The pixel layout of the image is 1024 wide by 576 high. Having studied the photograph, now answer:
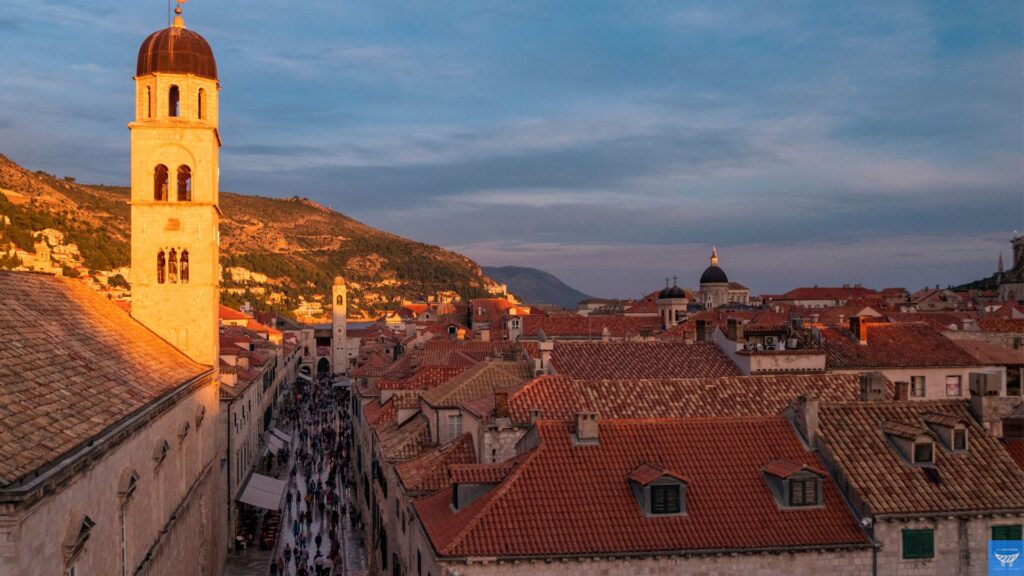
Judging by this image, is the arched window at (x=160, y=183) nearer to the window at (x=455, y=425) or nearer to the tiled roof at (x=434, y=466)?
the window at (x=455, y=425)

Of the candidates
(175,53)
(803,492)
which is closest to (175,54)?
(175,53)

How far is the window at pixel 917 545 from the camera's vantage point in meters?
18.6

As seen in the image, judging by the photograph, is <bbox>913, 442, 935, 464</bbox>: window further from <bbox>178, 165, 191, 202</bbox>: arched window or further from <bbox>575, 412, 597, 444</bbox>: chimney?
<bbox>178, 165, 191, 202</bbox>: arched window

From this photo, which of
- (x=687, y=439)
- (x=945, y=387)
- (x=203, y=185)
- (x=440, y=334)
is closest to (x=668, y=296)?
(x=440, y=334)

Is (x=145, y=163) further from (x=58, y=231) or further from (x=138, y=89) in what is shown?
(x=58, y=231)

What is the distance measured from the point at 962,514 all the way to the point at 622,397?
439 inches

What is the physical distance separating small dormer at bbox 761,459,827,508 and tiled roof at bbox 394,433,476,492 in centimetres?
915

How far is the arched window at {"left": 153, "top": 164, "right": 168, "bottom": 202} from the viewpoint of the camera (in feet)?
109

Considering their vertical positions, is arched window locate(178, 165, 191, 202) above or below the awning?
above

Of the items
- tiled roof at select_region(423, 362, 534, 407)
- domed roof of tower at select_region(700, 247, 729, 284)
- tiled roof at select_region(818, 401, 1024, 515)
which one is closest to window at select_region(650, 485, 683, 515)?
tiled roof at select_region(818, 401, 1024, 515)

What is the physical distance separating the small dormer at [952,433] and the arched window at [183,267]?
25.3 m

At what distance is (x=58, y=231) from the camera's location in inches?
5098

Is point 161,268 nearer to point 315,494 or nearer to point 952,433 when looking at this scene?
point 315,494

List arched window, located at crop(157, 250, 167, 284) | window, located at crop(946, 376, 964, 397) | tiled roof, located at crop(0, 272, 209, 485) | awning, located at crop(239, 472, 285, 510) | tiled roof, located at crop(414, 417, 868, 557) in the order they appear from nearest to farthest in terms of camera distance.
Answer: tiled roof, located at crop(0, 272, 209, 485) → tiled roof, located at crop(414, 417, 868, 557) → arched window, located at crop(157, 250, 167, 284) → window, located at crop(946, 376, 964, 397) → awning, located at crop(239, 472, 285, 510)
